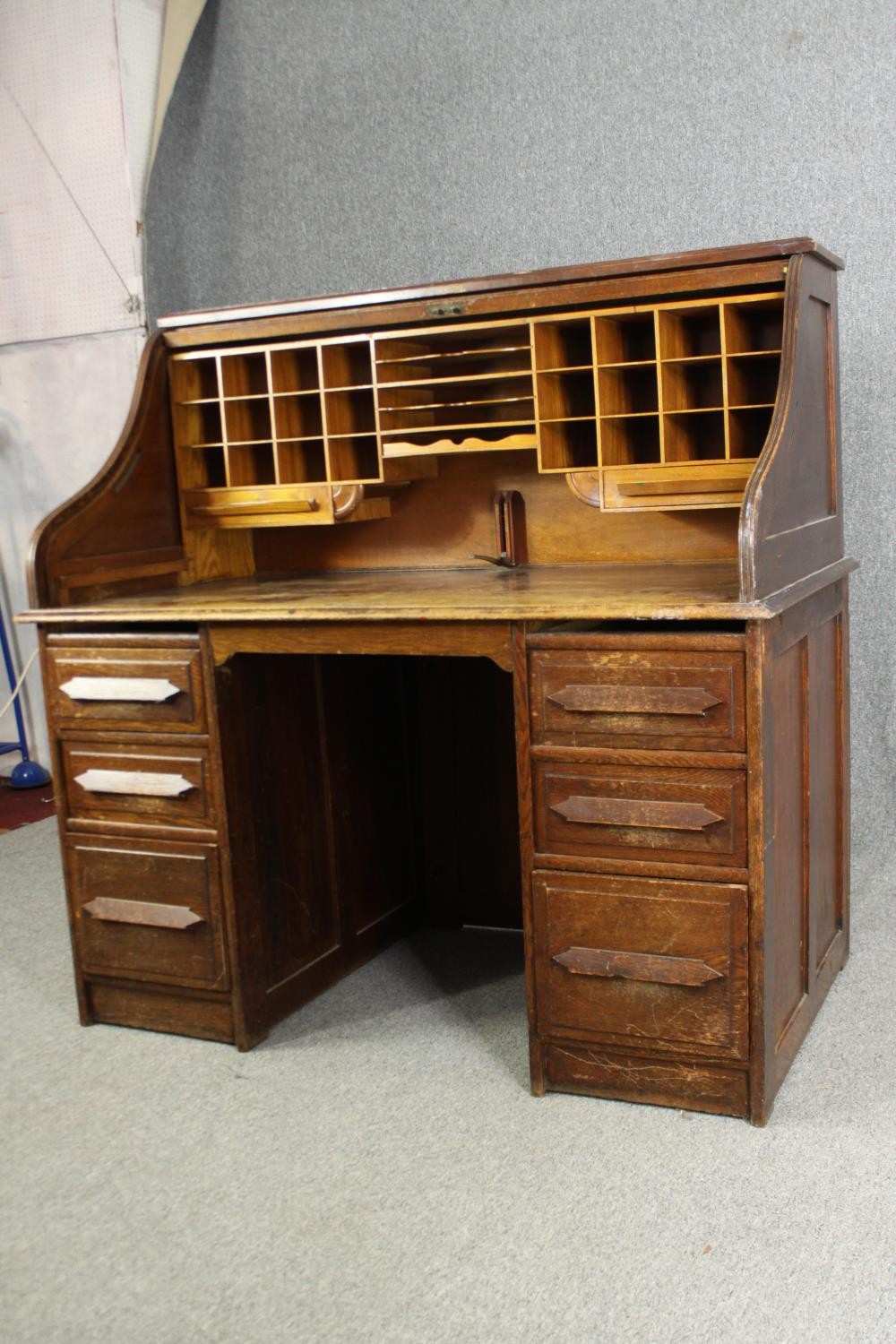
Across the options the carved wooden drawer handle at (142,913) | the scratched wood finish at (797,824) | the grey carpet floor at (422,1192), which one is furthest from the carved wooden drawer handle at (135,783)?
the scratched wood finish at (797,824)

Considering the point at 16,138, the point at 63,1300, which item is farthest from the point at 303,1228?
the point at 16,138

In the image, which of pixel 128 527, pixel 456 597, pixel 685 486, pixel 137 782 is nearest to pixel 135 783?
pixel 137 782

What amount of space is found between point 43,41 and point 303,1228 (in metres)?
3.81

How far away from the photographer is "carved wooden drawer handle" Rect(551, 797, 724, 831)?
2.33 metres

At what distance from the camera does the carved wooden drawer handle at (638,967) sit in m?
2.37

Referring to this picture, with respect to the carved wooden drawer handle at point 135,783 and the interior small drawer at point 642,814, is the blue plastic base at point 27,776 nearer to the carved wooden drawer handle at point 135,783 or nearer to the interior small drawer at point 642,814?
the carved wooden drawer handle at point 135,783

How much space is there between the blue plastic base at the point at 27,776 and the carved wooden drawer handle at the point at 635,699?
123 inches

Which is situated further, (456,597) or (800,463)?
(456,597)

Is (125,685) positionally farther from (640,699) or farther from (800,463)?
(800,463)

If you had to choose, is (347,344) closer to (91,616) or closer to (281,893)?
(91,616)

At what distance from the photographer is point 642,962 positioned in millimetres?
2410

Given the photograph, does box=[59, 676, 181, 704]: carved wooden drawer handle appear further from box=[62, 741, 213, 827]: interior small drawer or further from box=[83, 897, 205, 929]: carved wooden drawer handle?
box=[83, 897, 205, 929]: carved wooden drawer handle

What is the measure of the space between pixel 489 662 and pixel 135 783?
96 cm

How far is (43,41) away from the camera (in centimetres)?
434
